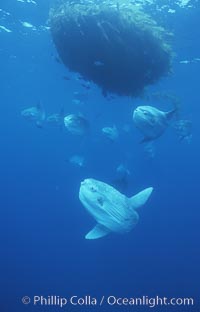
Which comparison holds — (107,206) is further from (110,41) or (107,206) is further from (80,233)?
(80,233)

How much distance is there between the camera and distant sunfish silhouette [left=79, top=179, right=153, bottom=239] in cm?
680

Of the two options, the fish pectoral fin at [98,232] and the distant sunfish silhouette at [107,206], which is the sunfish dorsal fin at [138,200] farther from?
the fish pectoral fin at [98,232]

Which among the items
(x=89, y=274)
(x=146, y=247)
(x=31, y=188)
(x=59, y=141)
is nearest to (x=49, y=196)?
(x=31, y=188)

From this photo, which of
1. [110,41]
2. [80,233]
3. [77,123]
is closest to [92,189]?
[110,41]

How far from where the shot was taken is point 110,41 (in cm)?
846

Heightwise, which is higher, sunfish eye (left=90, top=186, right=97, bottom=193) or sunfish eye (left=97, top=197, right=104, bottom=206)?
sunfish eye (left=90, top=186, right=97, bottom=193)

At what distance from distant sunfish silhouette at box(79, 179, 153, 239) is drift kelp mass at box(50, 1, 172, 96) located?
129 inches

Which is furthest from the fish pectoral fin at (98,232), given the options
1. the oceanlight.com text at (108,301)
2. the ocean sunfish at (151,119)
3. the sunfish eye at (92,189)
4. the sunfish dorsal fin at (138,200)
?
the oceanlight.com text at (108,301)

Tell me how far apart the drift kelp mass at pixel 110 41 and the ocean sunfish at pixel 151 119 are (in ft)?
4.29

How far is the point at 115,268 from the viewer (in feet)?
72.1

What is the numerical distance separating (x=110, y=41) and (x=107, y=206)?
12.2ft

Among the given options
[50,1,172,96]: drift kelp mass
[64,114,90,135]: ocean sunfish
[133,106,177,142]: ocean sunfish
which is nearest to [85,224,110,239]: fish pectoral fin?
[133,106,177,142]: ocean sunfish

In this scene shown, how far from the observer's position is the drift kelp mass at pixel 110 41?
8328 mm

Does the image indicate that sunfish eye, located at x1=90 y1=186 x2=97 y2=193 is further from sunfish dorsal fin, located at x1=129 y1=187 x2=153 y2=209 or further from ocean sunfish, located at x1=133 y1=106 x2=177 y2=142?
ocean sunfish, located at x1=133 y1=106 x2=177 y2=142
